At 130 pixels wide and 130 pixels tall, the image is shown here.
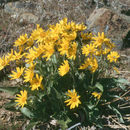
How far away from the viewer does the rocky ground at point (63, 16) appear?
3982mm

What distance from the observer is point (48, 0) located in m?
5.96

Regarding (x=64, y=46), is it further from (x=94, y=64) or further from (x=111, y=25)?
(x=111, y=25)

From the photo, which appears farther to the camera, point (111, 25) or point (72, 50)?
point (111, 25)

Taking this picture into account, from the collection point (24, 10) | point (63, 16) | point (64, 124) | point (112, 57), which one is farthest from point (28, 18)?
point (64, 124)

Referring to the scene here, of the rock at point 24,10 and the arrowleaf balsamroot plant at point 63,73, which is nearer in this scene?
the arrowleaf balsamroot plant at point 63,73

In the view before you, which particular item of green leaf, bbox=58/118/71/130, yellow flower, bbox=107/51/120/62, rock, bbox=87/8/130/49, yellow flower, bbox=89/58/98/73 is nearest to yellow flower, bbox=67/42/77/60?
yellow flower, bbox=89/58/98/73

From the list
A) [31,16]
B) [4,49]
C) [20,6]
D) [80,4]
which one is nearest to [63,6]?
[80,4]

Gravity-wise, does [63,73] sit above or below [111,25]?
below

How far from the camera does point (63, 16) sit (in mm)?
5227

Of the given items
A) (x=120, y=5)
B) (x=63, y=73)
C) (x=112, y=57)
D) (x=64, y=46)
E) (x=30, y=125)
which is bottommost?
(x=30, y=125)

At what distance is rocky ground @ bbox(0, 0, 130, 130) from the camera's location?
13.1ft

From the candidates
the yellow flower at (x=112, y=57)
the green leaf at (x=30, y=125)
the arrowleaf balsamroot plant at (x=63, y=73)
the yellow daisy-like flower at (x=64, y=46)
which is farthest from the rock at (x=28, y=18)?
the green leaf at (x=30, y=125)

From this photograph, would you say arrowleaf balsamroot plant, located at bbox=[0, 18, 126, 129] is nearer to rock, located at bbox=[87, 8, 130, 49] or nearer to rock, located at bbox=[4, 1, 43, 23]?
rock, located at bbox=[87, 8, 130, 49]

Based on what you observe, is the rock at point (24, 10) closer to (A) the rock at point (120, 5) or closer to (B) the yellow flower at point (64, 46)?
(A) the rock at point (120, 5)
